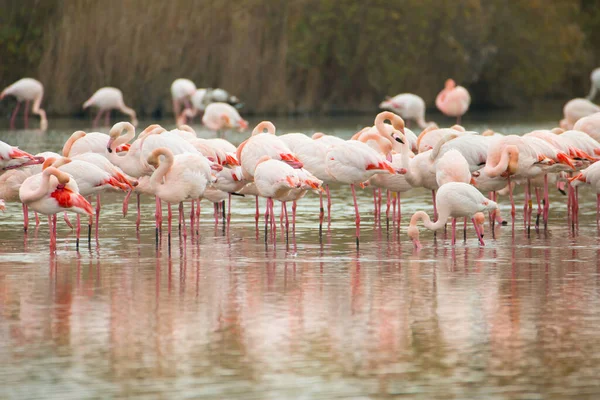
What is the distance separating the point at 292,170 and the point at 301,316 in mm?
3779

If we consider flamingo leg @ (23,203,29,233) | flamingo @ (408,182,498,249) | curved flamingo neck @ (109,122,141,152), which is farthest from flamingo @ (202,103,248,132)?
flamingo @ (408,182,498,249)

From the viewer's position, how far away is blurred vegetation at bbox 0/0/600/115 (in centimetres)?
3800

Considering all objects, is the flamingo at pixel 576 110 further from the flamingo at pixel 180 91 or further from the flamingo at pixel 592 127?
the flamingo at pixel 180 91

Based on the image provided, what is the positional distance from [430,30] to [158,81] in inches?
420

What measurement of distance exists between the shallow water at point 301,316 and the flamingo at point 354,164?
643 mm

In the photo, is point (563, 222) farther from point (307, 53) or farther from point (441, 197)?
point (307, 53)

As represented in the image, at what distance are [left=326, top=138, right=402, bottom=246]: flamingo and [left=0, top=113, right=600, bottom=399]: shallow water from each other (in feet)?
2.11

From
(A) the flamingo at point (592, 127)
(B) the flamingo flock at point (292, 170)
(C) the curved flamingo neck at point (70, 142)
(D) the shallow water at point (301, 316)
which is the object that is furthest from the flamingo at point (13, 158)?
(A) the flamingo at point (592, 127)

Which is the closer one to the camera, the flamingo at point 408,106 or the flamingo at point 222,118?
Answer: the flamingo at point 222,118

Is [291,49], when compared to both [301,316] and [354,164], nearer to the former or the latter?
[354,164]

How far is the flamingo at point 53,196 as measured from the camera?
38.8 feet

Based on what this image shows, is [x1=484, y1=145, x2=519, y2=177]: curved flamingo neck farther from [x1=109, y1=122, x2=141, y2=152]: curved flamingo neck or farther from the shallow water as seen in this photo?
[x1=109, y1=122, x2=141, y2=152]: curved flamingo neck

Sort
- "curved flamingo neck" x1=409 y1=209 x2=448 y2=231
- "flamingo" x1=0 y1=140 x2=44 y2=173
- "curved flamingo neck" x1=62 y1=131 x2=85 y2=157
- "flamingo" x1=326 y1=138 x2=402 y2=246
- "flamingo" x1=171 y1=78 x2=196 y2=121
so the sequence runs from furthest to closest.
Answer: "flamingo" x1=171 y1=78 x2=196 y2=121 → "curved flamingo neck" x1=62 y1=131 x2=85 y2=157 → "flamingo" x1=0 y1=140 x2=44 y2=173 → "flamingo" x1=326 y1=138 x2=402 y2=246 → "curved flamingo neck" x1=409 y1=209 x2=448 y2=231

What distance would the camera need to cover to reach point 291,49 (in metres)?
42.7
